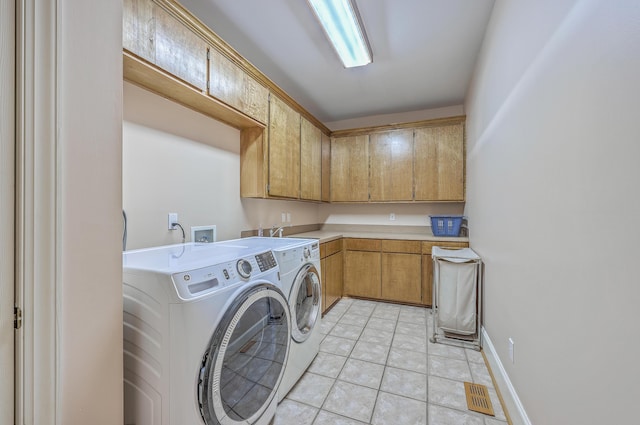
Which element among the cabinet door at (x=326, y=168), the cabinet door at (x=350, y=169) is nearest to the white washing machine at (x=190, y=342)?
the cabinet door at (x=326, y=168)

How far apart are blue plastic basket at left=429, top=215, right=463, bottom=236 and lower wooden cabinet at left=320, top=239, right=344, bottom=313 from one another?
1.25m

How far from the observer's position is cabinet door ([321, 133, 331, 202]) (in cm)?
377

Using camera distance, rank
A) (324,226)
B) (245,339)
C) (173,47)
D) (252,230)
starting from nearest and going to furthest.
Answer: (245,339), (173,47), (252,230), (324,226)

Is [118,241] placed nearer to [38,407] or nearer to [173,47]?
[38,407]

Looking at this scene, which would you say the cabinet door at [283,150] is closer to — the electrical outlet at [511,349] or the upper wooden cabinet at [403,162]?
the upper wooden cabinet at [403,162]

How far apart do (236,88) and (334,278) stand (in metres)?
2.35

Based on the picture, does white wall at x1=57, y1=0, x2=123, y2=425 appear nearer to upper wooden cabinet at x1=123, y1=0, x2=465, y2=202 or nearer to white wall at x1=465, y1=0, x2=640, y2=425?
upper wooden cabinet at x1=123, y1=0, x2=465, y2=202

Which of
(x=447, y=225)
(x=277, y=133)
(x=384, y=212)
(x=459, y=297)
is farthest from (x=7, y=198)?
(x=384, y=212)

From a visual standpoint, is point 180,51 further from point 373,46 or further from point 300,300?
point 300,300

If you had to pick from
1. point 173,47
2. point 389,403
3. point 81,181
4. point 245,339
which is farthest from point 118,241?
point 389,403

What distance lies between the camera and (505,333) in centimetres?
167

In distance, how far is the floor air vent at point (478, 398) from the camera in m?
1.58

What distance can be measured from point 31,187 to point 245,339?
3.09 feet

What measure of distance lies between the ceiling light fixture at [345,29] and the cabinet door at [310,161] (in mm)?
984
